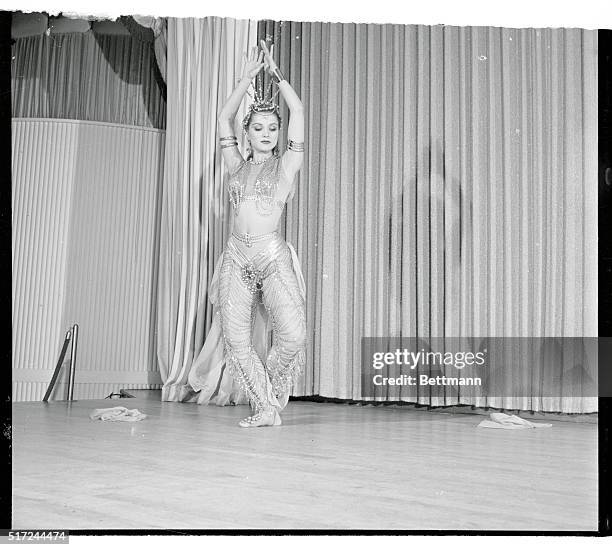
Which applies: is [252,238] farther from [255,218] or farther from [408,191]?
[408,191]

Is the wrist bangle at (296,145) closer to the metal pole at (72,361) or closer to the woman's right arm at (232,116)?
the woman's right arm at (232,116)

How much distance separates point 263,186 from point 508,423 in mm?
1267

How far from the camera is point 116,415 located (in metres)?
3.34

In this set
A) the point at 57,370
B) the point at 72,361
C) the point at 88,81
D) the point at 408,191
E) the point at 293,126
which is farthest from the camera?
the point at 88,81

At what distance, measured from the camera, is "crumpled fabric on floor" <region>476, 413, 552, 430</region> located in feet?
Answer: 10.4

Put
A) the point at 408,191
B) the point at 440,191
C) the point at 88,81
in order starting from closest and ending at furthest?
the point at 440,191
the point at 408,191
the point at 88,81

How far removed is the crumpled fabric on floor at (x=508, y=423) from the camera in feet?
10.4

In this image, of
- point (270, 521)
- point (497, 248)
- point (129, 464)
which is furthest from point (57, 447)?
point (497, 248)

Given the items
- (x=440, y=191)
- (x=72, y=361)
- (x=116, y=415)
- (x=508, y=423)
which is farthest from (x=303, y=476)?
(x=72, y=361)

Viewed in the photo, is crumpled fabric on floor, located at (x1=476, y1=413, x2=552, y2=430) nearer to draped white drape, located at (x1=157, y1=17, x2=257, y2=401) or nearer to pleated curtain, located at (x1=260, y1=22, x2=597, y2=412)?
pleated curtain, located at (x1=260, y1=22, x2=597, y2=412)

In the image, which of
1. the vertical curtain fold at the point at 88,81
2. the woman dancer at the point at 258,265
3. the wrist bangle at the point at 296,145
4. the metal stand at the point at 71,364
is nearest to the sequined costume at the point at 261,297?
the woman dancer at the point at 258,265

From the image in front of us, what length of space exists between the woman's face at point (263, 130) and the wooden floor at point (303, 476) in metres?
1.04

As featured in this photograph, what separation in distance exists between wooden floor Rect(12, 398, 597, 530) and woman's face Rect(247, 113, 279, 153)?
1.04 m

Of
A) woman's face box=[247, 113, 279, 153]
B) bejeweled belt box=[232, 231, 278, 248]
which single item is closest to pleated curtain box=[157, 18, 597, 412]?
bejeweled belt box=[232, 231, 278, 248]
